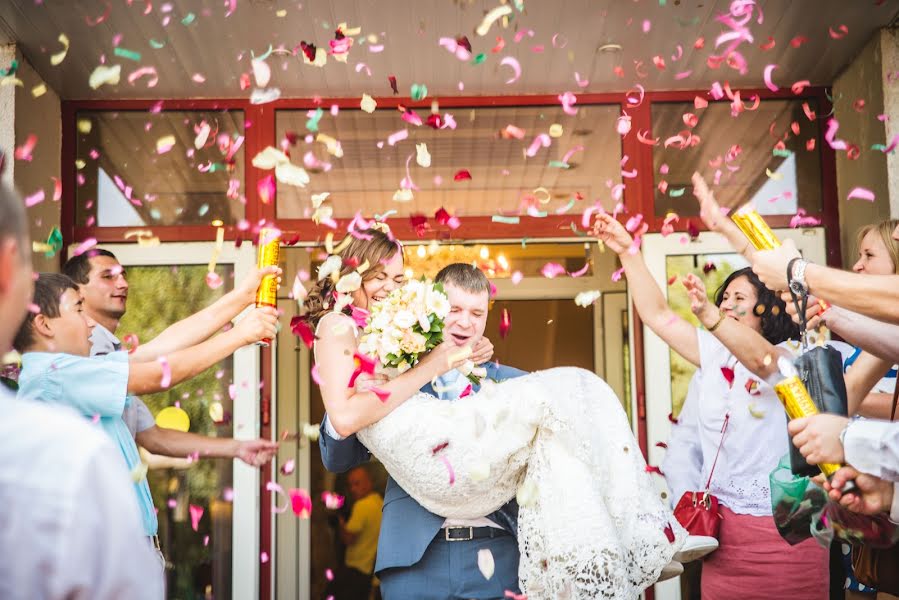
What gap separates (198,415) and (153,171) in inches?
58.6

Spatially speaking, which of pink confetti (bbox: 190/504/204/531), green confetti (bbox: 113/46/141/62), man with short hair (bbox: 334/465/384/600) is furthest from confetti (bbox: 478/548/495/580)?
man with short hair (bbox: 334/465/384/600)

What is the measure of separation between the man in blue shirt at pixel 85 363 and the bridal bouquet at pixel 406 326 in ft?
1.20

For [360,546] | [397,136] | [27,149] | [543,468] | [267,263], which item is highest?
[397,136]

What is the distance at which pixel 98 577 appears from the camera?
1.04 m

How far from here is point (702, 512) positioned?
3.59m

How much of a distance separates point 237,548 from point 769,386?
314cm

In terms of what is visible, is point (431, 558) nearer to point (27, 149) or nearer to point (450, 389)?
point (450, 389)

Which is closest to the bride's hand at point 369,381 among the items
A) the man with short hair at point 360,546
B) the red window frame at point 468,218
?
the red window frame at point 468,218

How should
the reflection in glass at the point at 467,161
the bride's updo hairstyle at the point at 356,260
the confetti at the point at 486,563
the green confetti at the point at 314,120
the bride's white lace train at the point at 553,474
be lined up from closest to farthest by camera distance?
1. the bride's white lace train at the point at 553,474
2. the confetti at the point at 486,563
3. the bride's updo hairstyle at the point at 356,260
4. the green confetti at the point at 314,120
5. the reflection in glass at the point at 467,161

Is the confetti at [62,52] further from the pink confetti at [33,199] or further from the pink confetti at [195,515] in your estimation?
the pink confetti at [195,515]

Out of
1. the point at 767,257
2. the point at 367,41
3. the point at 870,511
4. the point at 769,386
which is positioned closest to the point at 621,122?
the point at 367,41

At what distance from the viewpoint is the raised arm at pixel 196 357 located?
279cm

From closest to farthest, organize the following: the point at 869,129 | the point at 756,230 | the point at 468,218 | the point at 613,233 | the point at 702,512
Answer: the point at 756,230 < the point at 613,233 < the point at 702,512 < the point at 869,129 < the point at 468,218

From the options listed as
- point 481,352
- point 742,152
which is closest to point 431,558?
point 481,352
